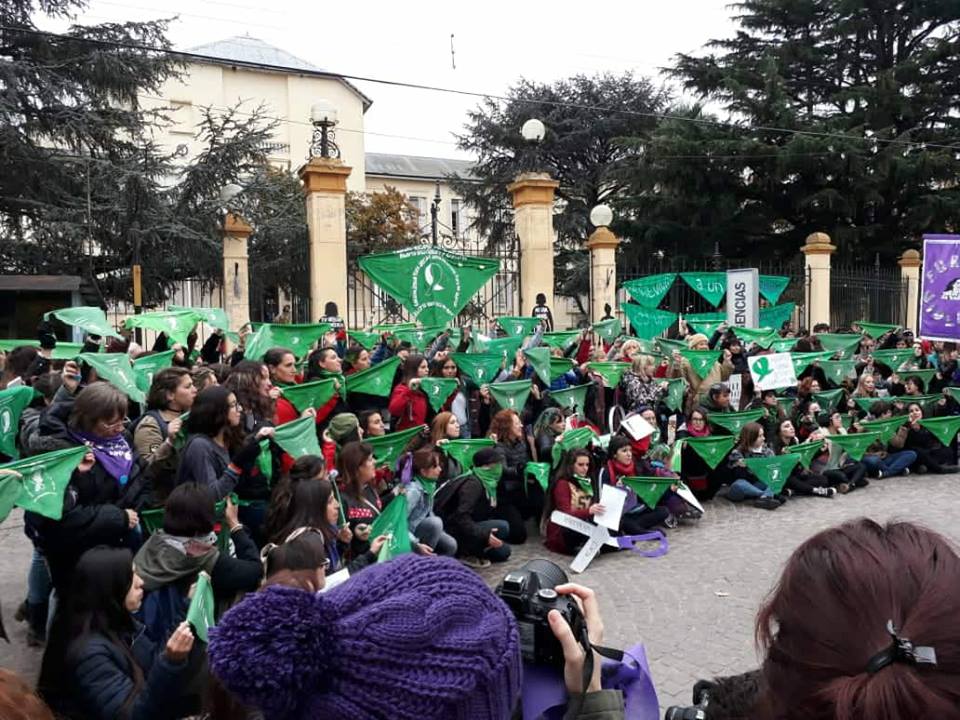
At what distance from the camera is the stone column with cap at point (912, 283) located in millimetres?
21156

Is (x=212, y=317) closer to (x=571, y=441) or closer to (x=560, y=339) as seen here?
(x=571, y=441)

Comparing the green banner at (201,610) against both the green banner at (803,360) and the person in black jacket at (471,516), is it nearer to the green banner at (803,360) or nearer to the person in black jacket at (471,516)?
the person in black jacket at (471,516)

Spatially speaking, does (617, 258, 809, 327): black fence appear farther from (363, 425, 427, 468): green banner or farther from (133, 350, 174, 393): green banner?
(133, 350, 174, 393): green banner

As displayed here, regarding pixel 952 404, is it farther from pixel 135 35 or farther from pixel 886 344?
pixel 135 35

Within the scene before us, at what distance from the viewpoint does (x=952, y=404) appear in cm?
1178

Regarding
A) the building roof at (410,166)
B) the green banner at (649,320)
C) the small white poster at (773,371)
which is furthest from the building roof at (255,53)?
the small white poster at (773,371)

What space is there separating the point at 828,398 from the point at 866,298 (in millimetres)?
11217

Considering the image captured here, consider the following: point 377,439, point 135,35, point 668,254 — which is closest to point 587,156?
point 668,254

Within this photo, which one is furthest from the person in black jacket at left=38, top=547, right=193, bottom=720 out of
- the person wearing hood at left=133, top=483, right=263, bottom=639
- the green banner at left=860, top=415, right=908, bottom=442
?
the green banner at left=860, top=415, right=908, bottom=442

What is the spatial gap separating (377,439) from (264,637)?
5.33 m

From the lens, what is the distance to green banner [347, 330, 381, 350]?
9961 mm

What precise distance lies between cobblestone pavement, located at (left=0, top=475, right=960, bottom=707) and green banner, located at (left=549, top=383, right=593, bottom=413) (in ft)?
5.92

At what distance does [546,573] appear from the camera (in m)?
1.88

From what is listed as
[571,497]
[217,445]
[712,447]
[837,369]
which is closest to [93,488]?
[217,445]
